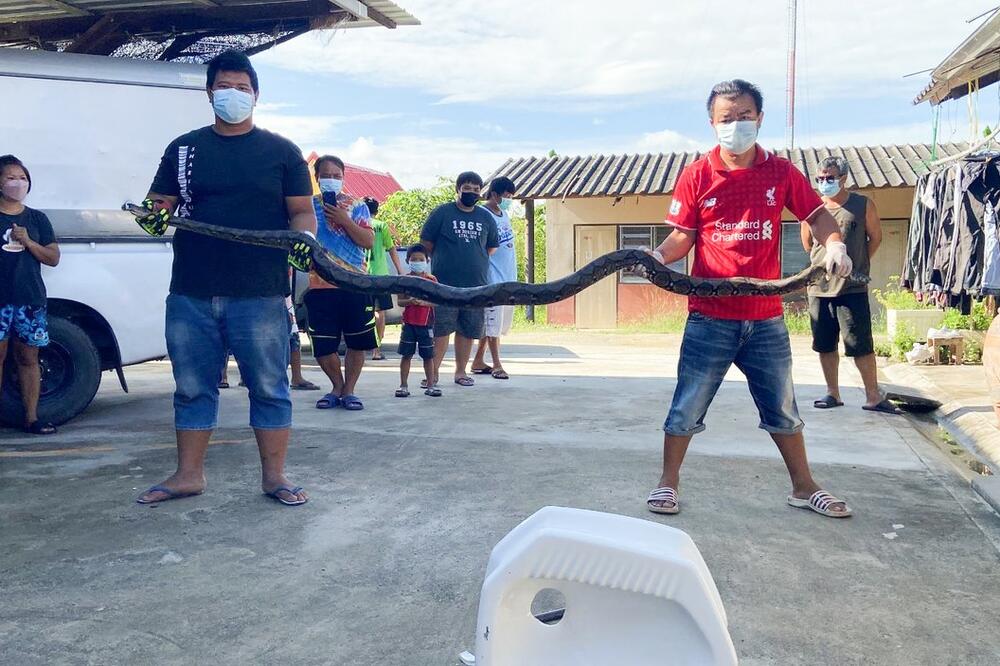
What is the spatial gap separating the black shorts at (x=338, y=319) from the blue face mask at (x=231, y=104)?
2.55 metres

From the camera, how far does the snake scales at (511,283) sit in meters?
3.21

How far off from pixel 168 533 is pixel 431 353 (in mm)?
3886

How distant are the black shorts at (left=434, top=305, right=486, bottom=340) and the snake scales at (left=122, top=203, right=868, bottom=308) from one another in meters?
3.61

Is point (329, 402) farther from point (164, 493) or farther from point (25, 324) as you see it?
point (164, 493)

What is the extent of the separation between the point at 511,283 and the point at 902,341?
8.09m

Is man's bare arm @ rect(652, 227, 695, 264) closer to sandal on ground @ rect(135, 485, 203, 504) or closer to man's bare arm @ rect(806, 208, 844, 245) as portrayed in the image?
man's bare arm @ rect(806, 208, 844, 245)

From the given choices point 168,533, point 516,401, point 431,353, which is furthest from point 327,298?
point 168,533

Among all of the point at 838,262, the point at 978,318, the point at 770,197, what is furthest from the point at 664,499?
the point at 978,318

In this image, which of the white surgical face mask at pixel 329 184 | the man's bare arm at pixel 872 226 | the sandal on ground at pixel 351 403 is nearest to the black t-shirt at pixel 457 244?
the sandal on ground at pixel 351 403

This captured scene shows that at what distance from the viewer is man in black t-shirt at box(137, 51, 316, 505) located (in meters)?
3.90

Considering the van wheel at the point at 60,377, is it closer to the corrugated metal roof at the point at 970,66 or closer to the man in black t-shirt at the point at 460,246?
the man in black t-shirt at the point at 460,246

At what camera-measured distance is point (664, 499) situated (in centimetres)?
390

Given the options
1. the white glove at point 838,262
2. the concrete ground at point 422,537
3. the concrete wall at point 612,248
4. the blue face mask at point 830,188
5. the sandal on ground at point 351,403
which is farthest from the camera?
the concrete wall at point 612,248

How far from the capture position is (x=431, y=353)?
7.34 meters
